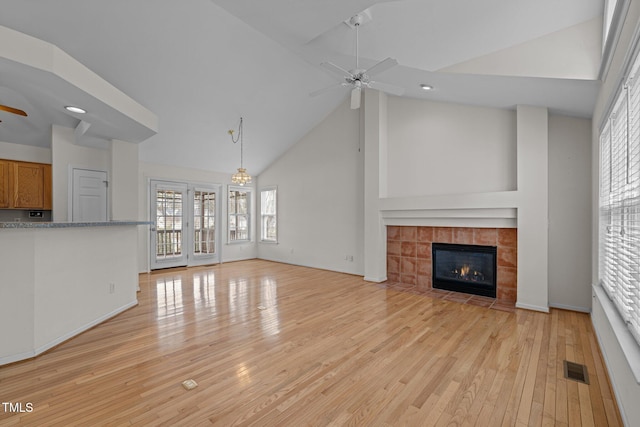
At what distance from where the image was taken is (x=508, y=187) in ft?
15.1

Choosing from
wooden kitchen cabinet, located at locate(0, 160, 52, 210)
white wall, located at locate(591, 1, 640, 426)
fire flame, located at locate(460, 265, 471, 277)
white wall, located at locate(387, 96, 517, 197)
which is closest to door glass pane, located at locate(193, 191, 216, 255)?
wooden kitchen cabinet, located at locate(0, 160, 52, 210)

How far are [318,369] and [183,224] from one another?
603cm

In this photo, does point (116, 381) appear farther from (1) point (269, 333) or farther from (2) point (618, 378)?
(2) point (618, 378)

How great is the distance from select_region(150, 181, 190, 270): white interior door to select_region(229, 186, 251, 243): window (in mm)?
1228

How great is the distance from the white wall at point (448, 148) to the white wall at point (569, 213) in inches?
20.5

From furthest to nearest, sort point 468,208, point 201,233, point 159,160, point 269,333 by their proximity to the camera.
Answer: point 201,233, point 159,160, point 468,208, point 269,333

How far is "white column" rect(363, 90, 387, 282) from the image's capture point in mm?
5785

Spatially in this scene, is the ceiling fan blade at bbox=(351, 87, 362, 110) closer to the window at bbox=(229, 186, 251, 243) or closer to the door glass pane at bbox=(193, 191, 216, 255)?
the door glass pane at bbox=(193, 191, 216, 255)

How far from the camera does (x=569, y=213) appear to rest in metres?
4.18

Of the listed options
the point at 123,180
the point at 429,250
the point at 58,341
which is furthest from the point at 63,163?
the point at 429,250

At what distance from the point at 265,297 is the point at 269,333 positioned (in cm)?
147

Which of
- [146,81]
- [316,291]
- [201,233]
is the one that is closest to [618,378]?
[316,291]

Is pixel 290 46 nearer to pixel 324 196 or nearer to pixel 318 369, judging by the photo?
pixel 324 196

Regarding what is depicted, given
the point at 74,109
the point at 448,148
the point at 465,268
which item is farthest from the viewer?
the point at 448,148
